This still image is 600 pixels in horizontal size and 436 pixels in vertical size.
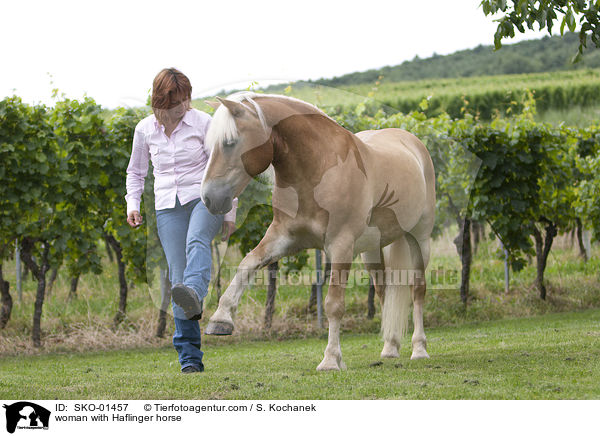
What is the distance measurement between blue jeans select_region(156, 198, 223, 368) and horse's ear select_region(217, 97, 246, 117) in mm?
878

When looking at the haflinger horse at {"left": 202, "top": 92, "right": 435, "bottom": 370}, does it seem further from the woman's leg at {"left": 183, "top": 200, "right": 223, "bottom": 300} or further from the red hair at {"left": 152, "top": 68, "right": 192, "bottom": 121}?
the red hair at {"left": 152, "top": 68, "right": 192, "bottom": 121}

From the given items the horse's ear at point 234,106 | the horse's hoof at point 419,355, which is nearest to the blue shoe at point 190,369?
the horse's hoof at point 419,355

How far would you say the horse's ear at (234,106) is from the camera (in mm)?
4316

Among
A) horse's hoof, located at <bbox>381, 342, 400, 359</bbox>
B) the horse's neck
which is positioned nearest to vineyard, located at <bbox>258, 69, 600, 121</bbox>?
horse's hoof, located at <bbox>381, 342, 400, 359</bbox>

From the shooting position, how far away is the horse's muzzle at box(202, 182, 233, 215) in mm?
4316

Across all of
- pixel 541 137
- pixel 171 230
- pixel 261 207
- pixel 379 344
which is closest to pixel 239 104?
pixel 171 230

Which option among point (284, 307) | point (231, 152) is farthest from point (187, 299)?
point (284, 307)

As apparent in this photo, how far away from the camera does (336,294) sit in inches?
195

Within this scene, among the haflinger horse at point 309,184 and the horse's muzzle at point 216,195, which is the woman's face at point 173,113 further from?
the horse's muzzle at point 216,195

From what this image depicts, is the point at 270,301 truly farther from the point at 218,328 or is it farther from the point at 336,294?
the point at 218,328

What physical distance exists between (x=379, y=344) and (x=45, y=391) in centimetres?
374

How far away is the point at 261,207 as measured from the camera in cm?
893
